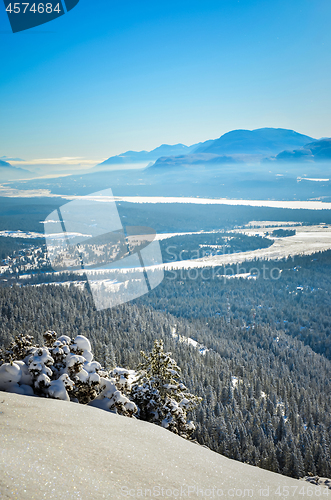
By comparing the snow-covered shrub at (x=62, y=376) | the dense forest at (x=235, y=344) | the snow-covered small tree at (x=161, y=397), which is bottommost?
the dense forest at (x=235, y=344)

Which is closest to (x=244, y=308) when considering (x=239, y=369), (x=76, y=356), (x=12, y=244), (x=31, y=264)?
(x=239, y=369)

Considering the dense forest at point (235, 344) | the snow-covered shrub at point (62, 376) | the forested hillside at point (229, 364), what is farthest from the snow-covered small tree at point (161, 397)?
the forested hillside at point (229, 364)

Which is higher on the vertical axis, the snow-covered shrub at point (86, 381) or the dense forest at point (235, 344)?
the snow-covered shrub at point (86, 381)

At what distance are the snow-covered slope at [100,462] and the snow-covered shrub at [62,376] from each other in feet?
5.07

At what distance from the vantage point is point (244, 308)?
301 feet

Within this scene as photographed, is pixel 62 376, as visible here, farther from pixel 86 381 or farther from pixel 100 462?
pixel 100 462

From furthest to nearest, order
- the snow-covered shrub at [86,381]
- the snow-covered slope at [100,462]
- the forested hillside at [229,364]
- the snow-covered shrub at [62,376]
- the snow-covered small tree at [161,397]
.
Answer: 1. the forested hillside at [229,364]
2. the snow-covered small tree at [161,397]
3. the snow-covered shrub at [86,381]
4. the snow-covered shrub at [62,376]
5. the snow-covered slope at [100,462]

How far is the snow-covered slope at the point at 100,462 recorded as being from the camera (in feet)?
21.0

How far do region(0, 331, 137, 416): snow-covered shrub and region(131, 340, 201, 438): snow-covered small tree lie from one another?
279 cm

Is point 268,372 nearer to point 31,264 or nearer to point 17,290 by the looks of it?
point 17,290

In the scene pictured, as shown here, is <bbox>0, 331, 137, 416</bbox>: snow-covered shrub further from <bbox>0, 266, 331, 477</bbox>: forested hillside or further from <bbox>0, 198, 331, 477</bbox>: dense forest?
<bbox>0, 266, 331, 477</bbox>: forested hillside

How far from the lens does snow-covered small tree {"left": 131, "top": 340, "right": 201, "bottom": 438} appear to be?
1521 cm

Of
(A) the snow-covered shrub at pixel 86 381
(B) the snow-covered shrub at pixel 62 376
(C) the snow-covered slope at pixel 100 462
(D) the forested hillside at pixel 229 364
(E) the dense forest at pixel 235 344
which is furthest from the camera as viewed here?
(E) the dense forest at pixel 235 344

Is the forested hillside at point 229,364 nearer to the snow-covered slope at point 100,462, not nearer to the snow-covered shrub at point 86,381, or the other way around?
the snow-covered shrub at point 86,381
